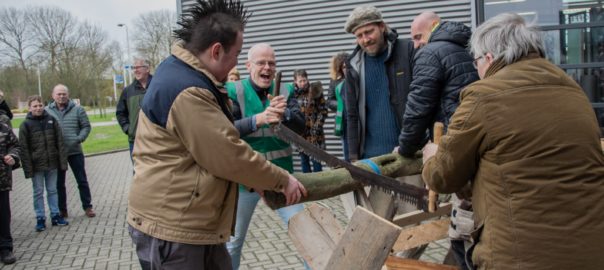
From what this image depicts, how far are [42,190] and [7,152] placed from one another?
Answer: 1300mm

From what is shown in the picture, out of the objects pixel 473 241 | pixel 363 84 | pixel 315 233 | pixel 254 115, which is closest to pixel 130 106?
pixel 254 115

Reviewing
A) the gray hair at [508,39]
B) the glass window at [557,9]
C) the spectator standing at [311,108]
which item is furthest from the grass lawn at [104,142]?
the gray hair at [508,39]

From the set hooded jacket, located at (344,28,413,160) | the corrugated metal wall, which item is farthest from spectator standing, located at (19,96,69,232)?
hooded jacket, located at (344,28,413,160)

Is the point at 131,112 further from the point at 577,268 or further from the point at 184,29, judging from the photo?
the point at 577,268

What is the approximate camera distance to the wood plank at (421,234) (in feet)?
11.9

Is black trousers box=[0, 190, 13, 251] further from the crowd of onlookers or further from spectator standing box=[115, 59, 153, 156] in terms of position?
spectator standing box=[115, 59, 153, 156]

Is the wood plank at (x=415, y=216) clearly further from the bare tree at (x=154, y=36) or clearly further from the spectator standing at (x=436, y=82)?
the bare tree at (x=154, y=36)

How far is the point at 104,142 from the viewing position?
2252 cm

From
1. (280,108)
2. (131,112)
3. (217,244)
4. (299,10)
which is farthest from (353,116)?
(299,10)

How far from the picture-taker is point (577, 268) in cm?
215

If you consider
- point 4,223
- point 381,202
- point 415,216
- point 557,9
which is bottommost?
point 4,223

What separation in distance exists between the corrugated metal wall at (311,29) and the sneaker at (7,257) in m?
4.61

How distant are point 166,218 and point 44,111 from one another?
5.88m

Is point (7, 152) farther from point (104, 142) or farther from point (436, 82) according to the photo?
point (104, 142)
